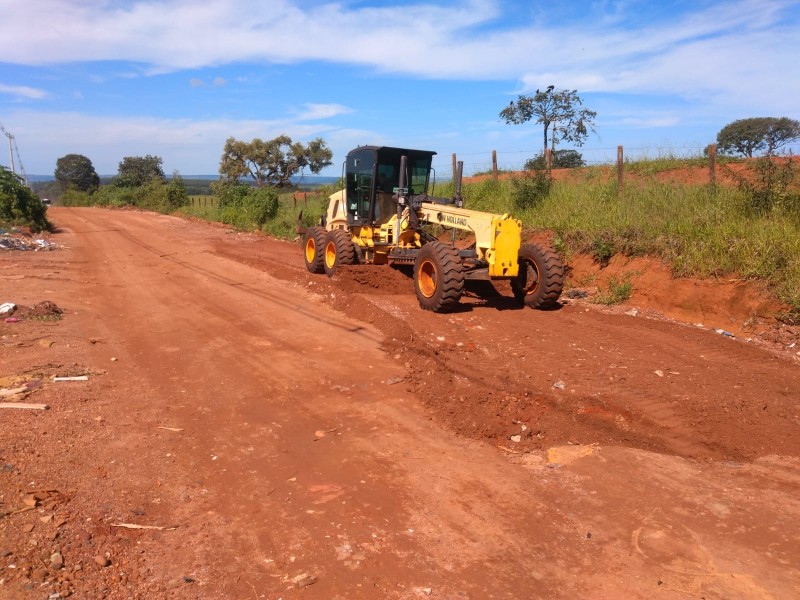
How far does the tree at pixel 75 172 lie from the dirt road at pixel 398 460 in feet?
216

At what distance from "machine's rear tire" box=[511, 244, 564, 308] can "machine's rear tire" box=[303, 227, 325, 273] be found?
4.62 metres

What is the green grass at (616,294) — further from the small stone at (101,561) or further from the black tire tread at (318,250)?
the small stone at (101,561)

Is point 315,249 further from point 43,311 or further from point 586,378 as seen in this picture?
point 586,378

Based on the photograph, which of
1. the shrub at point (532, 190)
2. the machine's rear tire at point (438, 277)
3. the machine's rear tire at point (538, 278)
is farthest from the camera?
the shrub at point (532, 190)

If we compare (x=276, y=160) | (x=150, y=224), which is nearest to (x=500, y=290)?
(x=150, y=224)

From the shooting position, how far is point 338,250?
39.8 ft

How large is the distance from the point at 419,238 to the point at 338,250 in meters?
1.75

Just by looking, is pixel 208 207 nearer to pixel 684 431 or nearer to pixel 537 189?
pixel 537 189

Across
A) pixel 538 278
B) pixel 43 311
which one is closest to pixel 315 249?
pixel 538 278

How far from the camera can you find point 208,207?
3372 cm

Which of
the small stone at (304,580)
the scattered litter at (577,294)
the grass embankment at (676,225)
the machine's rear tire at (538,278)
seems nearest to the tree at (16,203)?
the grass embankment at (676,225)

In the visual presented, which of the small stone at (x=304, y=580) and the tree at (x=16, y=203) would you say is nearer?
the small stone at (x=304, y=580)

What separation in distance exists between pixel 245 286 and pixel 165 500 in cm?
826

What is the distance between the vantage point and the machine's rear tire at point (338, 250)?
12.1 metres
